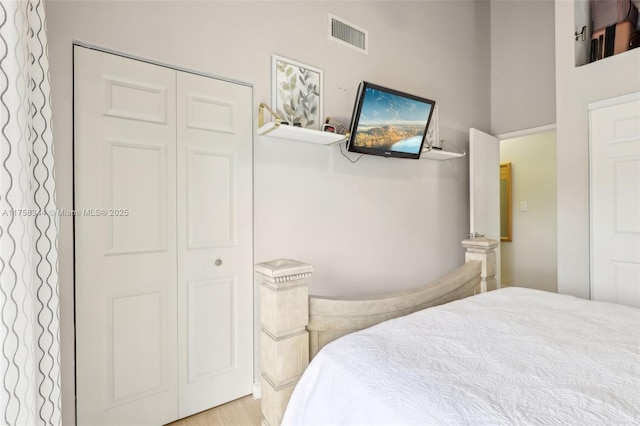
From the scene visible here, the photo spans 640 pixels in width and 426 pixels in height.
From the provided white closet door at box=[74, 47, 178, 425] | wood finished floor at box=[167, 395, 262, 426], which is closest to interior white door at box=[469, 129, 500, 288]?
wood finished floor at box=[167, 395, 262, 426]

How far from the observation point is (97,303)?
5.28 feet

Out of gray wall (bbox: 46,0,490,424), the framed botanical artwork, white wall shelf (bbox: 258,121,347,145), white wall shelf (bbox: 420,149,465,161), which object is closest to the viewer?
gray wall (bbox: 46,0,490,424)

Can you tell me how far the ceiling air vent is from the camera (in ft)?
7.97

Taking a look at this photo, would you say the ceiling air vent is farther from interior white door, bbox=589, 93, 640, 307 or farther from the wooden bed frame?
the wooden bed frame

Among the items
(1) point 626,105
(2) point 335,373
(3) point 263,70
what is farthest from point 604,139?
(2) point 335,373

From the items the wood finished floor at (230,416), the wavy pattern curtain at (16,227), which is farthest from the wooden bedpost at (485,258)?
the wavy pattern curtain at (16,227)

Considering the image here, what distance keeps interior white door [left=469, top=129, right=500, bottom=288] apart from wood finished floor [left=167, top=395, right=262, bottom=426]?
2.37 m

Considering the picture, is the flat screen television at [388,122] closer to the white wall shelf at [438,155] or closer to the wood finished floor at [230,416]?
the white wall shelf at [438,155]

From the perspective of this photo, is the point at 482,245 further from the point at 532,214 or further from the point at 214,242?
the point at 532,214

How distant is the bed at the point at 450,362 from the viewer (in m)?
0.74

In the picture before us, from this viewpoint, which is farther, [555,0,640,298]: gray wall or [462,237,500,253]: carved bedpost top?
[555,0,640,298]: gray wall

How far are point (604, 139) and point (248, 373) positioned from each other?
9.68 ft

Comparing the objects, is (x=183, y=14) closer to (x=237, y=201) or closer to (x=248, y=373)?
(x=237, y=201)

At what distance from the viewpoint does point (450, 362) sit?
3.08 feet
